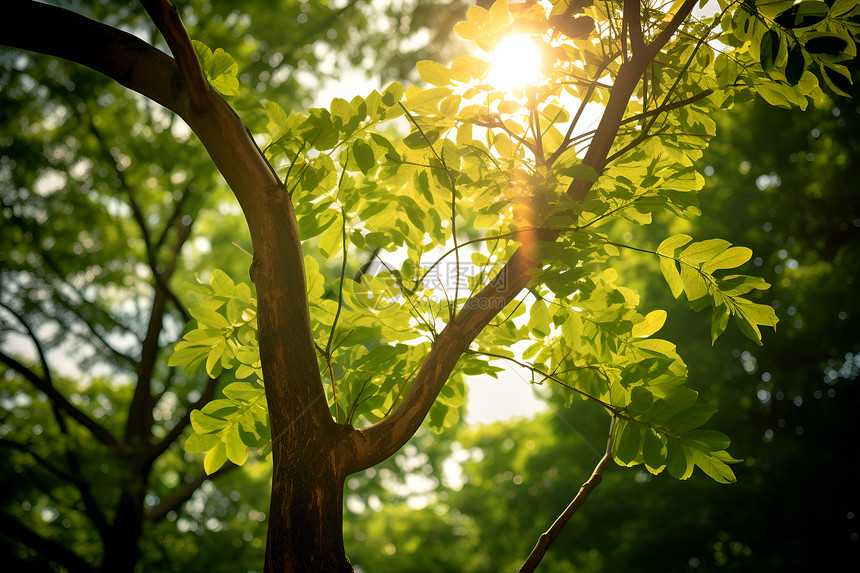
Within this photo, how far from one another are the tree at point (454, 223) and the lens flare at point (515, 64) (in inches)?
1.5

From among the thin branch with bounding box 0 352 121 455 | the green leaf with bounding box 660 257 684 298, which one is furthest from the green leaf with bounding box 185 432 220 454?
the thin branch with bounding box 0 352 121 455

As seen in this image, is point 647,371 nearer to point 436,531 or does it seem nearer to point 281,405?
point 281,405

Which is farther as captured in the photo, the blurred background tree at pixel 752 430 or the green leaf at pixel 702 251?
the blurred background tree at pixel 752 430

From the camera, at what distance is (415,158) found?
180 centimetres

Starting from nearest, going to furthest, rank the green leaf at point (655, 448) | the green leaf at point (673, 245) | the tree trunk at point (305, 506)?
the tree trunk at point (305, 506) → the green leaf at point (655, 448) → the green leaf at point (673, 245)

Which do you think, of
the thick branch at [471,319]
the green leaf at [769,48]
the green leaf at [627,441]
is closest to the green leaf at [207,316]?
the thick branch at [471,319]

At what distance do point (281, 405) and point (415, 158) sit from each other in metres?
0.97

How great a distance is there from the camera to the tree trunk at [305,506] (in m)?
1.24

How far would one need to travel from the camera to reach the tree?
1377mm

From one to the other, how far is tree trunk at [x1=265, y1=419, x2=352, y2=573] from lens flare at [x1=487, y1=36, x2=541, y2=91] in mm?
1290

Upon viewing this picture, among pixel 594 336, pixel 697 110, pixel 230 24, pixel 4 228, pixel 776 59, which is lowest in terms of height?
pixel 594 336

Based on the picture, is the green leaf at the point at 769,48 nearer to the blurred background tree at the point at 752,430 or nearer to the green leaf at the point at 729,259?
the green leaf at the point at 729,259

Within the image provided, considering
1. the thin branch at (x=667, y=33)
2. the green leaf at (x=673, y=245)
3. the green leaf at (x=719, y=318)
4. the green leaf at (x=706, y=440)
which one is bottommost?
the green leaf at (x=706, y=440)

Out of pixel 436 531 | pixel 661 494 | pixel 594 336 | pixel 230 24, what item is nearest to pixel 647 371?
pixel 594 336
